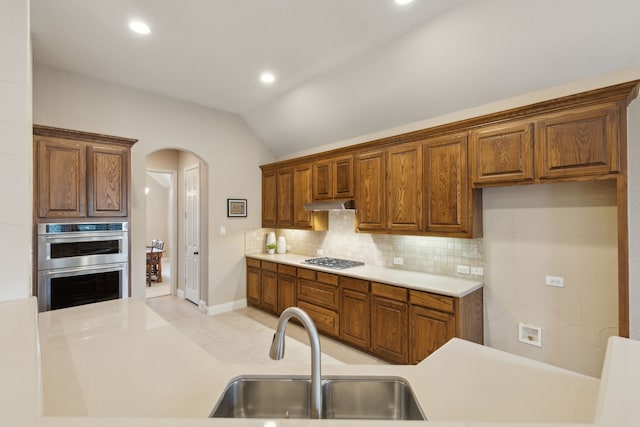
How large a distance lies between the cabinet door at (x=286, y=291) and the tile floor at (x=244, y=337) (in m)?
0.30

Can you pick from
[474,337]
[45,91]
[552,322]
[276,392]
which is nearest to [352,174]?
[474,337]

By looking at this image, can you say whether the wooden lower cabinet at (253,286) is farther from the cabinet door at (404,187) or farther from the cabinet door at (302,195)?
the cabinet door at (404,187)

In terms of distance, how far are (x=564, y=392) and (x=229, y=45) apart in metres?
3.41

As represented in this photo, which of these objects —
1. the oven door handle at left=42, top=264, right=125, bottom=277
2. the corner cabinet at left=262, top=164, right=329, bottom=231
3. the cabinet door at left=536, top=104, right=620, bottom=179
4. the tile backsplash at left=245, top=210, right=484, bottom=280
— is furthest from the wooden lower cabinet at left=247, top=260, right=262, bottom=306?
the cabinet door at left=536, top=104, right=620, bottom=179

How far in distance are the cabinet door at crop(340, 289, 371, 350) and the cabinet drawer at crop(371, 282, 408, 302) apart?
14 cm

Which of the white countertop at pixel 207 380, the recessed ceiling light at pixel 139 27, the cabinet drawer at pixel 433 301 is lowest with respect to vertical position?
the cabinet drawer at pixel 433 301

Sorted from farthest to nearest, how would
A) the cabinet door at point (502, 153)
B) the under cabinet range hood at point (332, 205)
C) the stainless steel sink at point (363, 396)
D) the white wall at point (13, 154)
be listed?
the under cabinet range hood at point (332, 205) < the cabinet door at point (502, 153) < the white wall at point (13, 154) < the stainless steel sink at point (363, 396)

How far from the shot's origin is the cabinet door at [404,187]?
10.5 feet

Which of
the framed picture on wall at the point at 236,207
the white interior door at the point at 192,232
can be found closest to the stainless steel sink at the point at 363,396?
the framed picture on wall at the point at 236,207

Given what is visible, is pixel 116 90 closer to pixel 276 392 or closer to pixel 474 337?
pixel 276 392

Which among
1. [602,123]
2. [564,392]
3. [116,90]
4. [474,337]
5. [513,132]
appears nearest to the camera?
[564,392]

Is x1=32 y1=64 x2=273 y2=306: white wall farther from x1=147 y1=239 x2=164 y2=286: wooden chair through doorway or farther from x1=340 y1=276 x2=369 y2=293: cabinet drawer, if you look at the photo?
x1=147 y1=239 x2=164 y2=286: wooden chair through doorway

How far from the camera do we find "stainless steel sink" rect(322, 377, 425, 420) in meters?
1.11

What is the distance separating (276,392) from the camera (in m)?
1.13
